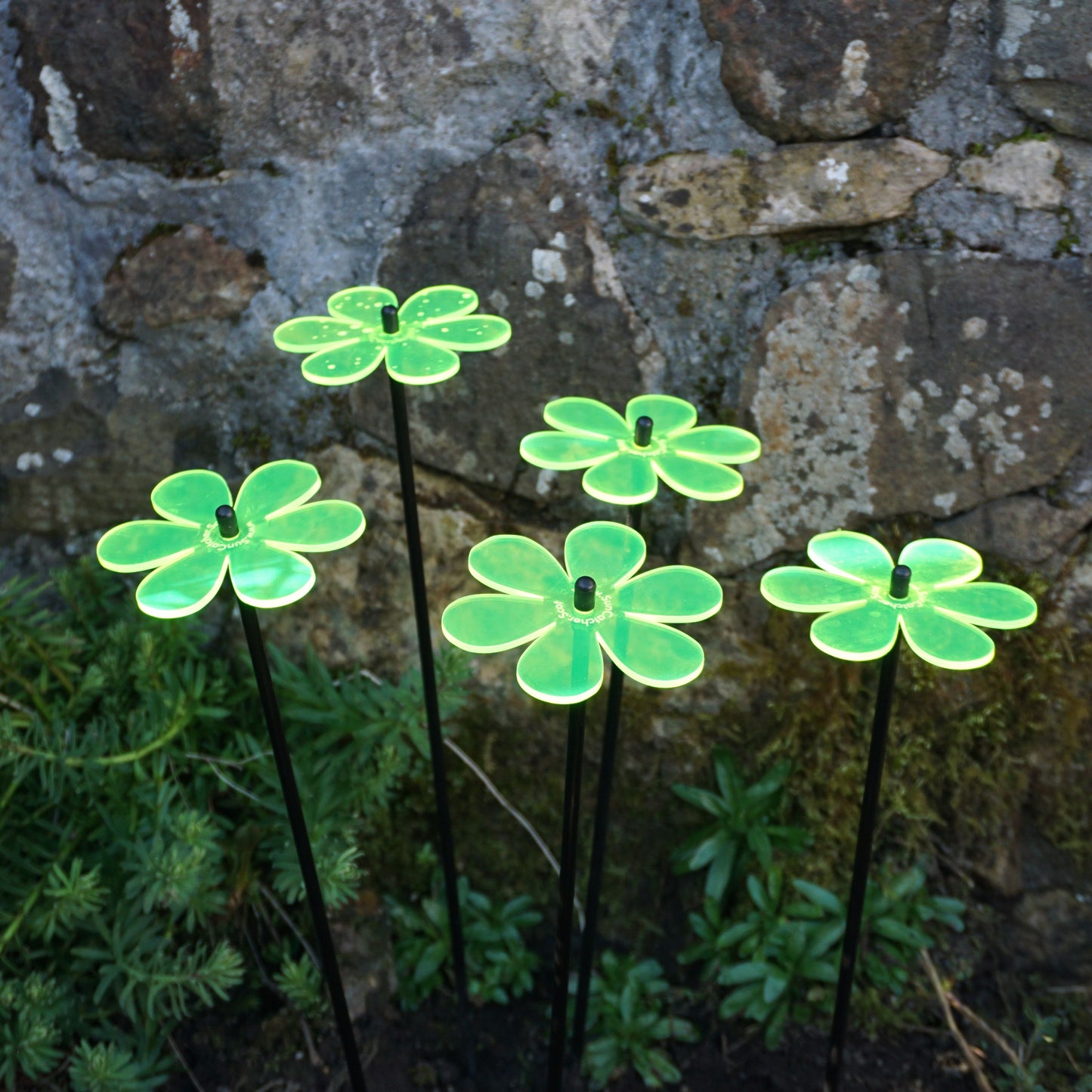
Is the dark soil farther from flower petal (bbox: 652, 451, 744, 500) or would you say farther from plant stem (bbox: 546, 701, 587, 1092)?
flower petal (bbox: 652, 451, 744, 500)

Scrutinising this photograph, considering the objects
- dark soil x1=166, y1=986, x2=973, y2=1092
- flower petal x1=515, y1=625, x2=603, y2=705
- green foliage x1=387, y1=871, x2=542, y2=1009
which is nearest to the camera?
flower petal x1=515, y1=625, x2=603, y2=705

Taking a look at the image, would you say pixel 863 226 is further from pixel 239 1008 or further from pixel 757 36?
pixel 239 1008

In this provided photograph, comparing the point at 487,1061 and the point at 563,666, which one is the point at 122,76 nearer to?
the point at 563,666

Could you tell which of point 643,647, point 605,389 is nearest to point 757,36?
point 605,389

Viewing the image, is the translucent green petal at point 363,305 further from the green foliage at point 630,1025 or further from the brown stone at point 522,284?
the green foliage at point 630,1025

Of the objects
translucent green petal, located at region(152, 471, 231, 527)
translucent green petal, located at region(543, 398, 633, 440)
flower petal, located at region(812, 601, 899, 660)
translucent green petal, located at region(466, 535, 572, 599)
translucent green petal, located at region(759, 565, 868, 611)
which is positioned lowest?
translucent green petal, located at region(466, 535, 572, 599)

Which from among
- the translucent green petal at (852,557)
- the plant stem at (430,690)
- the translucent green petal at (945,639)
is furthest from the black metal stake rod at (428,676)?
the translucent green petal at (945,639)

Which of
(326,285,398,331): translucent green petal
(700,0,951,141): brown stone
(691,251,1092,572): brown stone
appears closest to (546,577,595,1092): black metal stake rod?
(326,285,398,331): translucent green petal
